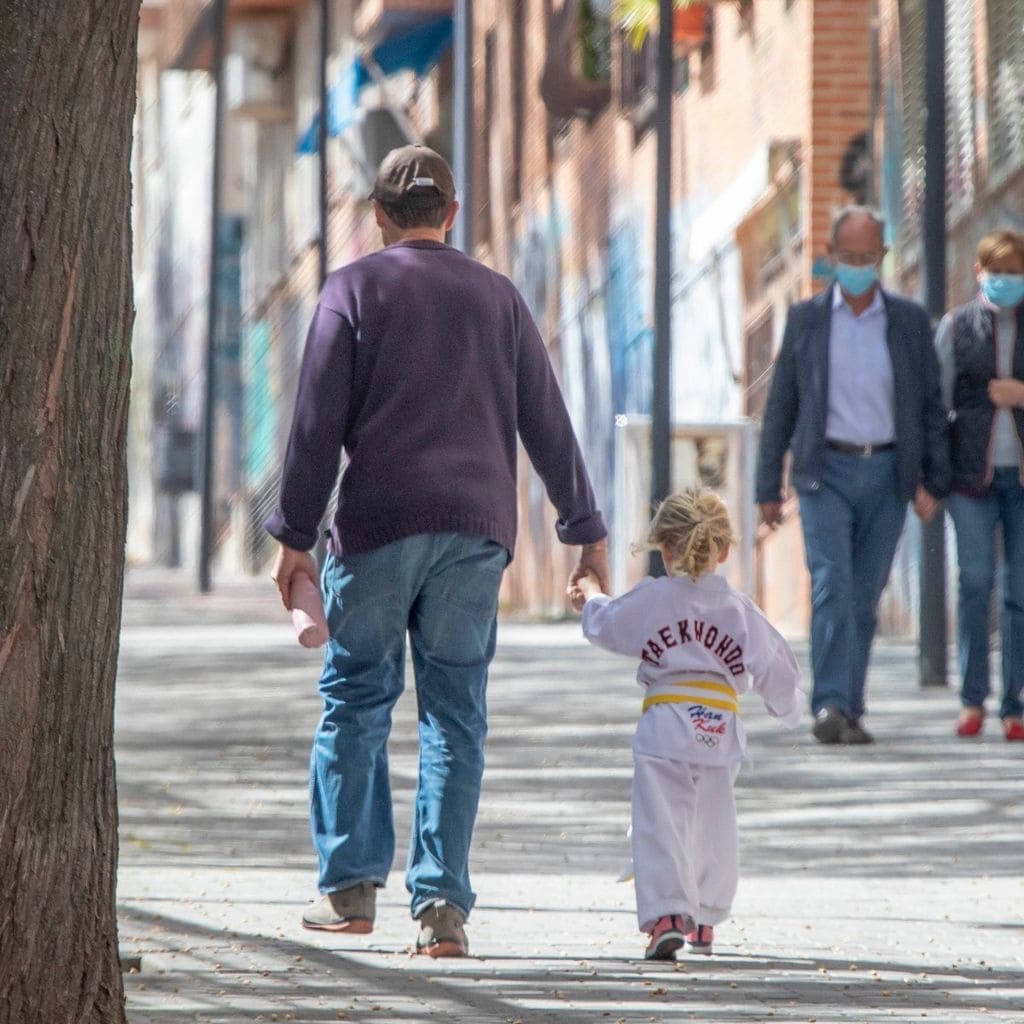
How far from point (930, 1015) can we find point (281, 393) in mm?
34494

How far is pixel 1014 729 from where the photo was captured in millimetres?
11125

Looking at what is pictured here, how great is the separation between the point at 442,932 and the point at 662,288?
918 cm

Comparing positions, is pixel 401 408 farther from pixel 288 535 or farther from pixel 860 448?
pixel 860 448

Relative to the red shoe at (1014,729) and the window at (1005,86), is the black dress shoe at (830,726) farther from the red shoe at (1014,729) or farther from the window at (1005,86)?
the window at (1005,86)

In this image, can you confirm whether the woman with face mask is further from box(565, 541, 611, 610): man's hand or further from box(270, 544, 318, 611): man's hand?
box(270, 544, 318, 611): man's hand

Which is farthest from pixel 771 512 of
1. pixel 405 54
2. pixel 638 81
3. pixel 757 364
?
pixel 405 54

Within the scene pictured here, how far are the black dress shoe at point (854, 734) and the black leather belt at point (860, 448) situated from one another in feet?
3.49

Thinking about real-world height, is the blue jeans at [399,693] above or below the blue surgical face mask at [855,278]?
below

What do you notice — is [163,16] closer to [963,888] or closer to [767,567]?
[767,567]

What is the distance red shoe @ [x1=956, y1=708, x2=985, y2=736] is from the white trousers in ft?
15.8

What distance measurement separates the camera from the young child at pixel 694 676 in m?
6.49

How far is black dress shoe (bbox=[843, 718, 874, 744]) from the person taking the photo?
11.0 metres

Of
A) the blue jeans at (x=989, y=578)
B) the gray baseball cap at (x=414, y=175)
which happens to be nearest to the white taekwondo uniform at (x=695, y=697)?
the gray baseball cap at (x=414, y=175)

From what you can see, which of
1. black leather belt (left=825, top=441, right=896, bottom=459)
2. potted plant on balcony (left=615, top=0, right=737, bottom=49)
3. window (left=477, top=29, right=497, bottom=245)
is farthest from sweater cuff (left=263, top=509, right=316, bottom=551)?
window (left=477, top=29, right=497, bottom=245)
